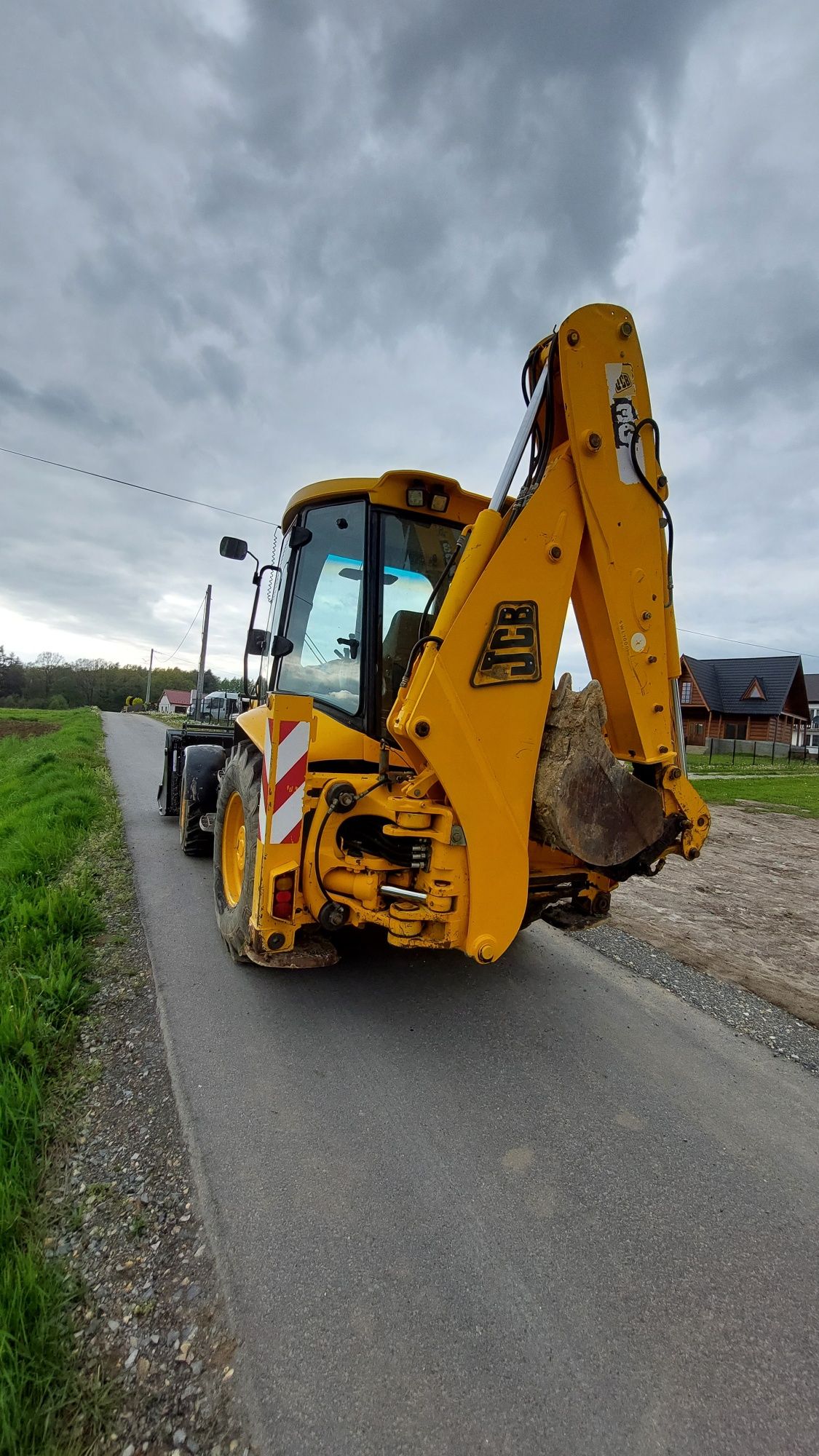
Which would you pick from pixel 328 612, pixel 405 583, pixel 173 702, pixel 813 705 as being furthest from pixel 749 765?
pixel 173 702

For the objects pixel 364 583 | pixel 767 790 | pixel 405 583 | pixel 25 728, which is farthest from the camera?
pixel 25 728

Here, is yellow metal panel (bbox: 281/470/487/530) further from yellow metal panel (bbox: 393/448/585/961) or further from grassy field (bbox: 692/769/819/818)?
grassy field (bbox: 692/769/819/818)

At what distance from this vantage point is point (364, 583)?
353 centimetres

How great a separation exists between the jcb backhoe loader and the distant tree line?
73.0 m

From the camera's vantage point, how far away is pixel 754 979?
418 centimetres

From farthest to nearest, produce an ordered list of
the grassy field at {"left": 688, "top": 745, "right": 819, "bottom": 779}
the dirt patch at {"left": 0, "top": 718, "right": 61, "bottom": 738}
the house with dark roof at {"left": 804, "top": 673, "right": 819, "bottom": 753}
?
the house with dark roof at {"left": 804, "top": 673, "right": 819, "bottom": 753}
the dirt patch at {"left": 0, "top": 718, "right": 61, "bottom": 738}
the grassy field at {"left": 688, "top": 745, "right": 819, "bottom": 779}

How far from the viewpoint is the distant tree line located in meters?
73.8

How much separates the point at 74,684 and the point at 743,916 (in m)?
86.4

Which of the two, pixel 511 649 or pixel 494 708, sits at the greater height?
pixel 511 649

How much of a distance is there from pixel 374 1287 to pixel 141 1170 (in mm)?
885

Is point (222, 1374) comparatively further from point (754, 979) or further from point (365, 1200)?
point (754, 979)

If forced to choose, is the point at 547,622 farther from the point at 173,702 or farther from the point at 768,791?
the point at 173,702

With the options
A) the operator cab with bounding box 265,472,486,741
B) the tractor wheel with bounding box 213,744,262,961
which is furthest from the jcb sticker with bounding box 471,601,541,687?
the tractor wheel with bounding box 213,744,262,961

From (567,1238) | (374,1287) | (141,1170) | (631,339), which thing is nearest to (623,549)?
(631,339)
